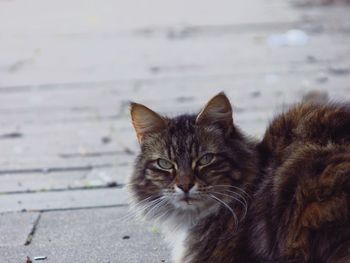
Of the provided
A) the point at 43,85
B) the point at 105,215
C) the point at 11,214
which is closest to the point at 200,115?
the point at 105,215

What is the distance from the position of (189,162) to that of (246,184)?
0.30 m

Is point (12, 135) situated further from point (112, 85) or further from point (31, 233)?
point (31, 233)

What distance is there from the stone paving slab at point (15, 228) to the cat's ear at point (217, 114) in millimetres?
1394

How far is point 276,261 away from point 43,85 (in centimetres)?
602

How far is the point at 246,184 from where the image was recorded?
378 centimetres

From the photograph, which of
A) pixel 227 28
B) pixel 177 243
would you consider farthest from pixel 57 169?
pixel 227 28

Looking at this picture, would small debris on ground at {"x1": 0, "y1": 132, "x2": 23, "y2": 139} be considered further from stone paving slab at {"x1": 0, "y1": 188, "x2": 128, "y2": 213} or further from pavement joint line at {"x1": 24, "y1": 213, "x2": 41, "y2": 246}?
pavement joint line at {"x1": 24, "y1": 213, "x2": 41, "y2": 246}

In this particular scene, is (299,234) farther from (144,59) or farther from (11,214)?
(144,59)

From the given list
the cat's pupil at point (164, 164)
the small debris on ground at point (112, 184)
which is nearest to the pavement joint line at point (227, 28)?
the small debris on ground at point (112, 184)

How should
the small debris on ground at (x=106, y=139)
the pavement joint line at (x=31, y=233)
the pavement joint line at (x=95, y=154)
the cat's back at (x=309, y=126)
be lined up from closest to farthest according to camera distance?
the cat's back at (x=309, y=126), the pavement joint line at (x=31, y=233), the pavement joint line at (x=95, y=154), the small debris on ground at (x=106, y=139)

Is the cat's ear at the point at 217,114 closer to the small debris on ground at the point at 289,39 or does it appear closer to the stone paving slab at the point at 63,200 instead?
the stone paving slab at the point at 63,200

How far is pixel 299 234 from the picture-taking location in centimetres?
340

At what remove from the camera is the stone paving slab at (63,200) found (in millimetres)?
5113

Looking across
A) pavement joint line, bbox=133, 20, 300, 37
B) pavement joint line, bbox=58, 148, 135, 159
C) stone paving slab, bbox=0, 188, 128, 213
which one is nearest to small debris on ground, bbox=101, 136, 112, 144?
pavement joint line, bbox=58, 148, 135, 159
